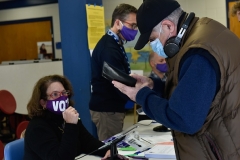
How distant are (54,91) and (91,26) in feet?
5.02

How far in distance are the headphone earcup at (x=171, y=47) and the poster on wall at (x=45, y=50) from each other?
802cm

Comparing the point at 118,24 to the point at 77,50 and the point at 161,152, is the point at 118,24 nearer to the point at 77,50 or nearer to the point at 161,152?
the point at 77,50

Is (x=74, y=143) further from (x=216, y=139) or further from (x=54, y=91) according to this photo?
(x=216, y=139)

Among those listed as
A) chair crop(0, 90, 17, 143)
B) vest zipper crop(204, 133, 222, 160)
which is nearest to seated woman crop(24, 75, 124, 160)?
vest zipper crop(204, 133, 222, 160)

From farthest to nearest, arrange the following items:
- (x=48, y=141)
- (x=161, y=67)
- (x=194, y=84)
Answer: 1. (x=161, y=67)
2. (x=48, y=141)
3. (x=194, y=84)

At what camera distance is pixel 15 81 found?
19.7ft

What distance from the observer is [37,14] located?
938cm

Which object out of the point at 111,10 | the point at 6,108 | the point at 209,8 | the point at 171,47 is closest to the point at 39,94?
the point at 171,47

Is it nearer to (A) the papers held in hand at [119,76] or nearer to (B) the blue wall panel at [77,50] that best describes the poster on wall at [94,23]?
(B) the blue wall panel at [77,50]

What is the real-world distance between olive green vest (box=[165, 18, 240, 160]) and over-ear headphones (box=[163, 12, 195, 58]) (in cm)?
2

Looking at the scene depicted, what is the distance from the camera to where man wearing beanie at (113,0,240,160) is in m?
1.27

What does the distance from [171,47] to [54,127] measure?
104 centimetres

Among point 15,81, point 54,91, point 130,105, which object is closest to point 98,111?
point 130,105

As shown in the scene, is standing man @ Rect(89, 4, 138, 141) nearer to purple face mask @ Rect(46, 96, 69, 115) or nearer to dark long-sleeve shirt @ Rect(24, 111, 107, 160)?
purple face mask @ Rect(46, 96, 69, 115)
